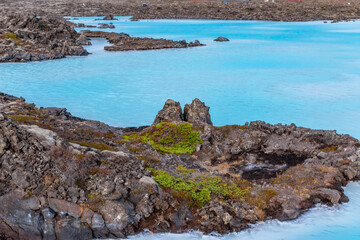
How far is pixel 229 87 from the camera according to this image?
32.0m

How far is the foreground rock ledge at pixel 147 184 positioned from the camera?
34.2 ft

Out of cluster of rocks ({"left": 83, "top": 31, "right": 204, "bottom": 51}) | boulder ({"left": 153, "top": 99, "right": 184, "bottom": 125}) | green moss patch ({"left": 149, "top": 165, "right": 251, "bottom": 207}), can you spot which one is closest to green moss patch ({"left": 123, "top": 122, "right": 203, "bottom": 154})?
boulder ({"left": 153, "top": 99, "right": 184, "bottom": 125})

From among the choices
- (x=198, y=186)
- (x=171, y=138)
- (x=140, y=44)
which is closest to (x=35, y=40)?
(x=140, y=44)

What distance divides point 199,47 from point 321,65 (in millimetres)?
16002

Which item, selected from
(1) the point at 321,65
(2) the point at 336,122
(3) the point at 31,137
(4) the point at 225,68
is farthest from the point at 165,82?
(3) the point at 31,137

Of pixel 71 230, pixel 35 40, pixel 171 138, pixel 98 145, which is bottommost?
pixel 71 230

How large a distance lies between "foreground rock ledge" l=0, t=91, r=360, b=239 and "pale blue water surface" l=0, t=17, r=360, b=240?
0.58 meters

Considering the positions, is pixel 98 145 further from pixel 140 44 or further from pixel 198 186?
pixel 140 44

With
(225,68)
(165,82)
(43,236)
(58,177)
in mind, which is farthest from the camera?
(225,68)

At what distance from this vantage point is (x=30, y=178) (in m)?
10.8

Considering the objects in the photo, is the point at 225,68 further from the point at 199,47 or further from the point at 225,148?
the point at 225,148

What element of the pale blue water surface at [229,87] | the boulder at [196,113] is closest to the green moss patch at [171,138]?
the boulder at [196,113]

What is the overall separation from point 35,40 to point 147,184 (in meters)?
39.4

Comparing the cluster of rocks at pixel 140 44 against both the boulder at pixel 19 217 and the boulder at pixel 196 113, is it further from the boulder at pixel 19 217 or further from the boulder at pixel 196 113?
the boulder at pixel 19 217
